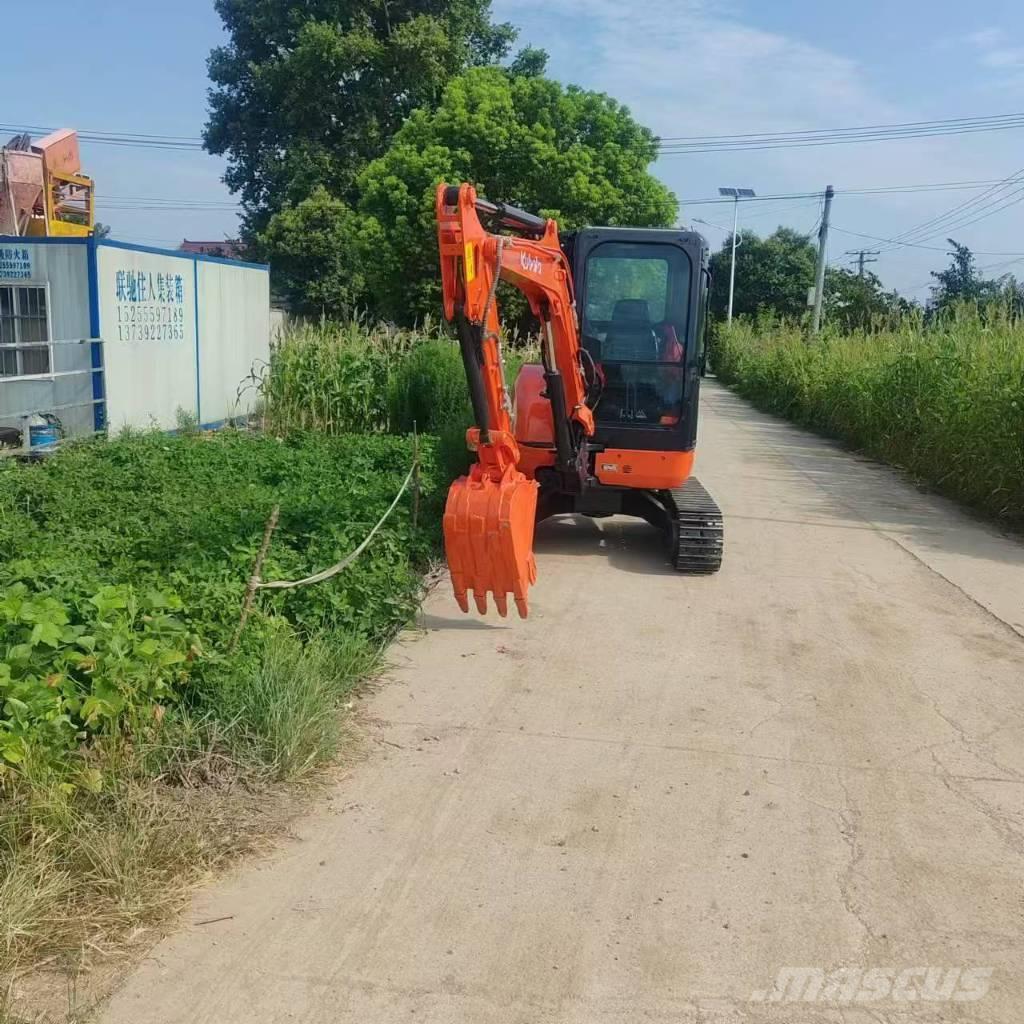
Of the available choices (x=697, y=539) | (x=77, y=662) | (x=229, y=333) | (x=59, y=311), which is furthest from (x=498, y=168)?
(x=77, y=662)

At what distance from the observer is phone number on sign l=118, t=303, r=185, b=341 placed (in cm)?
1270

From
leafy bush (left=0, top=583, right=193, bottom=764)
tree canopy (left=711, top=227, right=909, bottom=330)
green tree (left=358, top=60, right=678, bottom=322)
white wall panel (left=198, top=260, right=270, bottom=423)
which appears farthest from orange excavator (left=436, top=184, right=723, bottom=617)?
tree canopy (left=711, top=227, right=909, bottom=330)

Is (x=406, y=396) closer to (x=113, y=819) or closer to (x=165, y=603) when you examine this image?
(x=165, y=603)

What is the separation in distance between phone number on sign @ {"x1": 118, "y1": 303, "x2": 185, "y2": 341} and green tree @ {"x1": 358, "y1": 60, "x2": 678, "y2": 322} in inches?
395

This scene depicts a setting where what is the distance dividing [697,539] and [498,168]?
18.5 m

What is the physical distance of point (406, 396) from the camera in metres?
13.9

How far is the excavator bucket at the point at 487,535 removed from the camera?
19.0 ft

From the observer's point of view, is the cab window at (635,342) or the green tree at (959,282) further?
the green tree at (959,282)

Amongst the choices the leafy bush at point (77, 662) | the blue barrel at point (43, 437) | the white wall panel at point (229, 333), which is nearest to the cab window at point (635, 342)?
the leafy bush at point (77, 662)

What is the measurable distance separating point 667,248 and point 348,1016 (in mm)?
6488

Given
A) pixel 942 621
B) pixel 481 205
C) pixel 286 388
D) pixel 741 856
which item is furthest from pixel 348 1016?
pixel 286 388

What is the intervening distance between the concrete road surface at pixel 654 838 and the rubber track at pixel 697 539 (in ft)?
2.10

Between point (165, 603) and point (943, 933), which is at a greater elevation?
point (165, 603)

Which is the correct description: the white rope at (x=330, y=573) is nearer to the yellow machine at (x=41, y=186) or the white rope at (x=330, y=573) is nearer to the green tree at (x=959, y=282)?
the yellow machine at (x=41, y=186)
